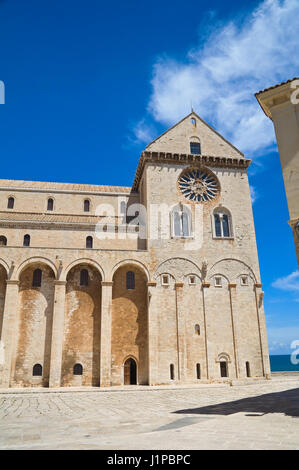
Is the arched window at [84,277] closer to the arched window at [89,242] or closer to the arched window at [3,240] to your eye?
the arched window at [89,242]

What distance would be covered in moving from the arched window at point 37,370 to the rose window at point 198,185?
1562 cm

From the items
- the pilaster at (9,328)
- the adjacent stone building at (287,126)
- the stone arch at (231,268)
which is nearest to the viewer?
the adjacent stone building at (287,126)

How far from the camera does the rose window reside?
89.9 ft

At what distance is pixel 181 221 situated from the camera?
2642cm

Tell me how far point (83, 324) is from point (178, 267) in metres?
7.49

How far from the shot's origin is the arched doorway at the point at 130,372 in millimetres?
23359

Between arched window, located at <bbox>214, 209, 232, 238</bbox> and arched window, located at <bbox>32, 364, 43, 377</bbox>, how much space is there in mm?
15039

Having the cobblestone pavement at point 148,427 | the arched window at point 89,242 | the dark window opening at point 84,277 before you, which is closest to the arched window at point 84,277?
the dark window opening at point 84,277

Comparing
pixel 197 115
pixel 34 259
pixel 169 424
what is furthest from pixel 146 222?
pixel 169 424

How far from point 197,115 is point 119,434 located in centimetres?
2668

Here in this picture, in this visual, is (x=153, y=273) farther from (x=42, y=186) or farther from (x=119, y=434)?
(x=119, y=434)

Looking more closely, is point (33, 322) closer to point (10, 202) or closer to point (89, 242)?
point (89, 242)

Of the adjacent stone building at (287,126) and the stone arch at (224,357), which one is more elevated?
the adjacent stone building at (287,126)

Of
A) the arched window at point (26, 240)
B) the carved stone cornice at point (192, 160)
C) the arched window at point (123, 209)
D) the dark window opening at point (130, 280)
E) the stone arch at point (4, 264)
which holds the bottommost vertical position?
the dark window opening at point (130, 280)
